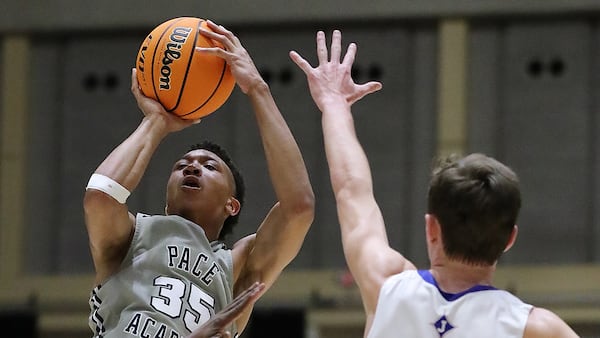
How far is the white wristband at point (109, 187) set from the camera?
4.08 metres

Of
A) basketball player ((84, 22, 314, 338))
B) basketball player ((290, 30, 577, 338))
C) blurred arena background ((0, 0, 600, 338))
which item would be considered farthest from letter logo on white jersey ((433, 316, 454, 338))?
blurred arena background ((0, 0, 600, 338))

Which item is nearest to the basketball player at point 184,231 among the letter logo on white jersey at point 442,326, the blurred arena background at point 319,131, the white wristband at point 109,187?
the white wristband at point 109,187

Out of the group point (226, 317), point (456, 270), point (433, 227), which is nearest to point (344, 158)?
point (433, 227)

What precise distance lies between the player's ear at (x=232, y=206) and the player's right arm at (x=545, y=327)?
198 centimetres

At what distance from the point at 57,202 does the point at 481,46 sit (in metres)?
5.53

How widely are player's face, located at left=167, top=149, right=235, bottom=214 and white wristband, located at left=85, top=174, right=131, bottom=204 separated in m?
0.37

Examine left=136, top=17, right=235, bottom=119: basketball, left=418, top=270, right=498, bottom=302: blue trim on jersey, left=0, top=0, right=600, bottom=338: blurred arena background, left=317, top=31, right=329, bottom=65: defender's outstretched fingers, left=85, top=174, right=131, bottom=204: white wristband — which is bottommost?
left=0, top=0, right=600, bottom=338: blurred arena background

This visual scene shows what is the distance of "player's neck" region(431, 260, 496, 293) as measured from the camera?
2.93 meters

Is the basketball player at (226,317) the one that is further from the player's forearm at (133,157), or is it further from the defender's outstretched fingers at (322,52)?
the defender's outstretched fingers at (322,52)

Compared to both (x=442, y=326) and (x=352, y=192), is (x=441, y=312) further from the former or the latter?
(x=352, y=192)

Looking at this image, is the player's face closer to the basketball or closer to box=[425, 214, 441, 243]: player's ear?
the basketball

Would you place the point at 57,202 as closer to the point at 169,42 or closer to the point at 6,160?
the point at 6,160

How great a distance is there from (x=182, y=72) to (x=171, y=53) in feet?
0.33

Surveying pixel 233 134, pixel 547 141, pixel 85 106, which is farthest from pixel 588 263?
pixel 85 106
